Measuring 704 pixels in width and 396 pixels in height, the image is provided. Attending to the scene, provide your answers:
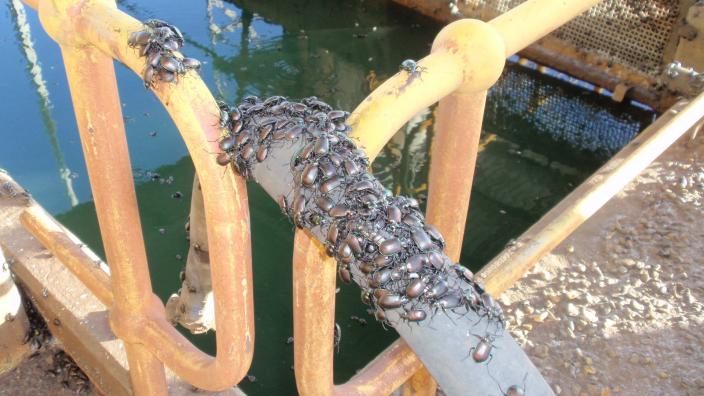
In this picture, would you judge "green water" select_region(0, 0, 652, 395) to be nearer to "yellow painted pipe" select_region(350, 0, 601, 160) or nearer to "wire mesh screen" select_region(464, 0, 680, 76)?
"wire mesh screen" select_region(464, 0, 680, 76)

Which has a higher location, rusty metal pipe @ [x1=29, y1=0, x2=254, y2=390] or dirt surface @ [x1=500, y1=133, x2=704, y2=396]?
rusty metal pipe @ [x1=29, y1=0, x2=254, y2=390]

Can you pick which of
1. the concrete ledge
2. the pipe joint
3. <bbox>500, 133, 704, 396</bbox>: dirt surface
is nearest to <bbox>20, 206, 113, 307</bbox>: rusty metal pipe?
the concrete ledge

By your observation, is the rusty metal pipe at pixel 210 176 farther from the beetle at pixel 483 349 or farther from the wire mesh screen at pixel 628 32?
the wire mesh screen at pixel 628 32

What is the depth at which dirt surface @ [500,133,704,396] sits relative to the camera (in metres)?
2.79

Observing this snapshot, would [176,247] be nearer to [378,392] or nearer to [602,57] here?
A: [378,392]

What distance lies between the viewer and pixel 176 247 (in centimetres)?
461

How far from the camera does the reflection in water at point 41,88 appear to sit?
5.34m

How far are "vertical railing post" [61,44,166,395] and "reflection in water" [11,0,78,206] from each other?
11.6 ft

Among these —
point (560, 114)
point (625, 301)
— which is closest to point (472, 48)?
point (625, 301)

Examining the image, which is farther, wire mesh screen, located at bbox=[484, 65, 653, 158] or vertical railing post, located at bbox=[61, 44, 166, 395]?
wire mesh screen, located at bbox=[484, 65, 653, 158]

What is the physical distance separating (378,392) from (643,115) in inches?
209

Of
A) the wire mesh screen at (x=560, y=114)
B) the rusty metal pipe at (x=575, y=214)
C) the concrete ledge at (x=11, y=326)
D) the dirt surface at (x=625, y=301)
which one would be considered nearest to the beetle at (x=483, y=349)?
the rusty metal pipe at (x=575, y=214)

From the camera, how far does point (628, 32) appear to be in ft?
19.9

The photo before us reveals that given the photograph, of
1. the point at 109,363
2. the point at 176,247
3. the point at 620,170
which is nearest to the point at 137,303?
the point at 109,363
